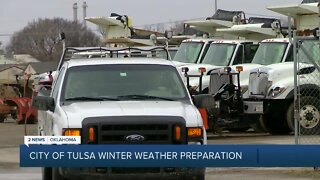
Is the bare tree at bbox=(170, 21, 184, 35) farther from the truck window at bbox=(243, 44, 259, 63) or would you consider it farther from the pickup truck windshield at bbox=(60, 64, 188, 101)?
the pickup truck windshield at bbox=(60, 64, 188, 101)

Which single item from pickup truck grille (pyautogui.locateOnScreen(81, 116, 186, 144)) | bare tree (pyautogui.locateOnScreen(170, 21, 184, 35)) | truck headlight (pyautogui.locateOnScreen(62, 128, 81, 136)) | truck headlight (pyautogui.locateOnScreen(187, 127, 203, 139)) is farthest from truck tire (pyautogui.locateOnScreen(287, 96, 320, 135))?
bare tree (pyautogui.locateOnScreen(170, 21, 184, 35))

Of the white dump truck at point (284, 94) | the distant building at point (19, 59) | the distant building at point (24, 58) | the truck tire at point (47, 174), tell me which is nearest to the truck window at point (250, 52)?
the white dump truck at point (284, 94)

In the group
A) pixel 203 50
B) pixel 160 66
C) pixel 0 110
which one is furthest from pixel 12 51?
pixel 160 66

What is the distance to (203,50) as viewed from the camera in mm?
22500

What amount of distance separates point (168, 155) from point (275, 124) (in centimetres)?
1271

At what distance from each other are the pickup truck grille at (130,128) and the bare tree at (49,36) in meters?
87.7

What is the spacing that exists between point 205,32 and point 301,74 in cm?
998

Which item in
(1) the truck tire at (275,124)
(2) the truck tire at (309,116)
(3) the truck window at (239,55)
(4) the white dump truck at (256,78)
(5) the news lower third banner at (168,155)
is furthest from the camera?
(3) the truck window at (239,55)

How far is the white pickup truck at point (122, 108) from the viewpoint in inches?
327

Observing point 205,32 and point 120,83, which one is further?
point 205,32

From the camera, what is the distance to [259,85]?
60.2ft

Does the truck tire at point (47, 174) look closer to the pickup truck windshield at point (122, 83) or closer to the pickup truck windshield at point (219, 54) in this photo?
the pickup truck windshield at point (122, 83)

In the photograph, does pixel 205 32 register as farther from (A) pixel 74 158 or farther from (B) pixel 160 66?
(A) pixel 74 158

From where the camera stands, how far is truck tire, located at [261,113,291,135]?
1869 cm
